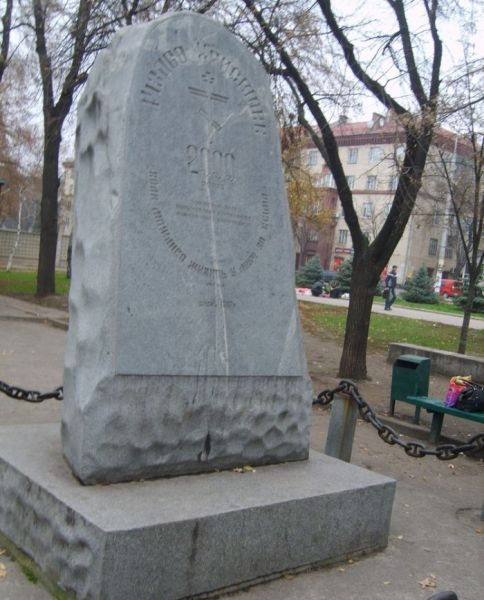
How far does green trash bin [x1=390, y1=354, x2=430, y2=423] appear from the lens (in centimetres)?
898

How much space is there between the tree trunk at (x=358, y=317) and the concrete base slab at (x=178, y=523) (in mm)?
7032

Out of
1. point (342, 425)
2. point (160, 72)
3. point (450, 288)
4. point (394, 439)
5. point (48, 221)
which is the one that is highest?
point (160, 72)

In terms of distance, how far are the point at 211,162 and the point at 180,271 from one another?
73cm

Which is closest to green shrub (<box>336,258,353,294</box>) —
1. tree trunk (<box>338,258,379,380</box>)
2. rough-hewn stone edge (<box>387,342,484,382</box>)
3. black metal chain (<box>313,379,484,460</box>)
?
rough-hewn stone edge (<box>387,342,484,382</box>)

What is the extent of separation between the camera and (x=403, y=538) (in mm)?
4777

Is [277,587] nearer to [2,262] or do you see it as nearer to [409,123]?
[409,123]

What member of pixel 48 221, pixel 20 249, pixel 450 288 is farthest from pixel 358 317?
pixel 450 288

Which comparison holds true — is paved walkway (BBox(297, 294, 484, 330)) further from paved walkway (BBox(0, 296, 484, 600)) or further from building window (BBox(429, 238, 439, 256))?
building window (BBox(429, 238, 439, 256))

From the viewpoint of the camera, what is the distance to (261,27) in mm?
10680

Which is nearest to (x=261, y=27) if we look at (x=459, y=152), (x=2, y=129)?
(x=459, y=152)

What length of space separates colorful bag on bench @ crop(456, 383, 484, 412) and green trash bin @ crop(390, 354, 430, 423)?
1348mm

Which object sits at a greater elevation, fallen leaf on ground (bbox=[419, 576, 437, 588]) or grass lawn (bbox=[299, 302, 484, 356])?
fallen leaf on ground (bbox=[419, 576, 437, 588])

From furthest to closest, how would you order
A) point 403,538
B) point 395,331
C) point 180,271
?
point 395,331, point 403,538, point 180,271

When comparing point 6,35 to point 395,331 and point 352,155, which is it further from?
point 352,155
